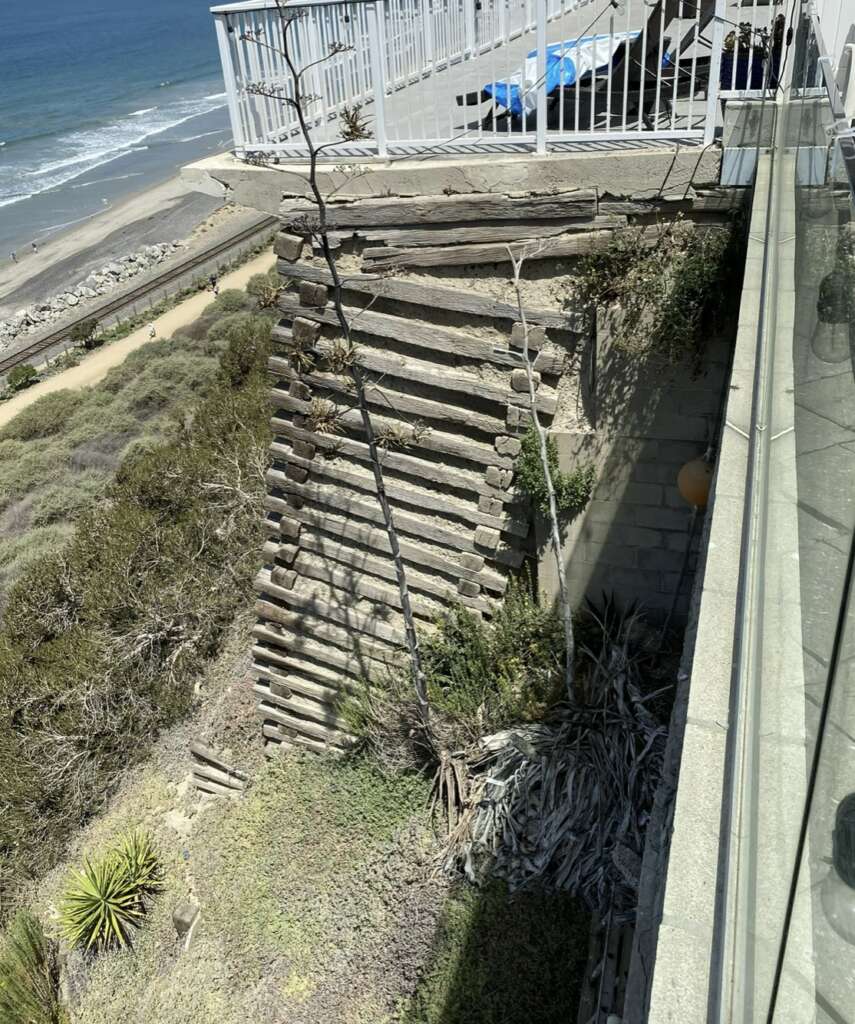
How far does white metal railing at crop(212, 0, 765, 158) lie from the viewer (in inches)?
226

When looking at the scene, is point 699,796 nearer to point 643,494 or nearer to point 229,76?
point 643,494

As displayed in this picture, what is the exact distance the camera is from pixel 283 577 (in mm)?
7910

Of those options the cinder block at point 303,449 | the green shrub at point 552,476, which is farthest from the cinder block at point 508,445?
the cinder block at point 303,449

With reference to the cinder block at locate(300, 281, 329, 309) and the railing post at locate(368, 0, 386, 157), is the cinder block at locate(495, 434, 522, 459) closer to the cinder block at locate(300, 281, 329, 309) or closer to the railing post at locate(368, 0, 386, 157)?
the cinder block at locate(300, 281, 329, 309)

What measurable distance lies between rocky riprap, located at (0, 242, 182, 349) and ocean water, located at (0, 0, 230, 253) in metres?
9.12

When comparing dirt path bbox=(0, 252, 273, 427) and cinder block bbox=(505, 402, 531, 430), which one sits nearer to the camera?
cinder block bbox=(505, 402, 531, 430)

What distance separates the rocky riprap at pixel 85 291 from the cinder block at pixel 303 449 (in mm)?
28085

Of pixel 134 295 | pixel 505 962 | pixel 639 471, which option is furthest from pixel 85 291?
pixel 505 962

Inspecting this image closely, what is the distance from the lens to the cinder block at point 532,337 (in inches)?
246

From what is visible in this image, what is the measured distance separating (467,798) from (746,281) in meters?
4.58

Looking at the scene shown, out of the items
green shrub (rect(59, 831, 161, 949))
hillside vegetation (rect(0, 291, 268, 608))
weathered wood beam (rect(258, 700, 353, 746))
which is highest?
weathered wood beam (rect(258, 700, 353, 746))

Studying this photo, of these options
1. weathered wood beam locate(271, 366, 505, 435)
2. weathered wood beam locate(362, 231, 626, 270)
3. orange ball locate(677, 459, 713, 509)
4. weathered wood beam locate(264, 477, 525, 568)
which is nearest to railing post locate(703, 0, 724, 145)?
weathered wood beam locate(362, 231, 626, 270)

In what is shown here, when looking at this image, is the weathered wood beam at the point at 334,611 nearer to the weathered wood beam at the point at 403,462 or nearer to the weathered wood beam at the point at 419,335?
the weathered wood beam at the point at 403,462

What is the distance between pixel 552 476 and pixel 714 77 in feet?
9.91
